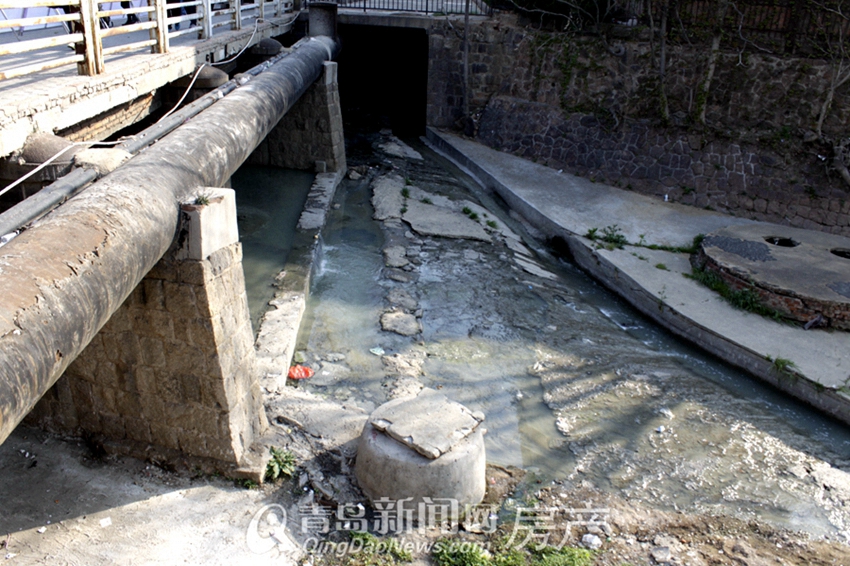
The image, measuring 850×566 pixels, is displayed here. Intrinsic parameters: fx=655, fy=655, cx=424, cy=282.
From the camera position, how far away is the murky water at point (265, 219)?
7.82m

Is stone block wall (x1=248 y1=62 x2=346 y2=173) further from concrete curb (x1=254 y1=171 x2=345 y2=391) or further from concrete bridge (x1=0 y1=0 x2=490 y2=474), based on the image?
concrete bridge (x1=0 y1=0 x2=490 y2=474)

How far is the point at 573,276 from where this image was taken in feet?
32.2

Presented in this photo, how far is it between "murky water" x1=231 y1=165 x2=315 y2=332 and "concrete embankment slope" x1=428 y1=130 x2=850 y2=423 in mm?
4000

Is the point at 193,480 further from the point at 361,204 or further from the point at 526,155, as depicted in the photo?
the point at 526,155

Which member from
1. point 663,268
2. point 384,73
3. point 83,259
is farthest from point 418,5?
point 83,259

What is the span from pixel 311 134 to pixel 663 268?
6.61 m

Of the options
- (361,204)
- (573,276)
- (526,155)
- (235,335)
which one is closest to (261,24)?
(361,204)

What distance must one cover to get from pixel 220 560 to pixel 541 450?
9.88 ft

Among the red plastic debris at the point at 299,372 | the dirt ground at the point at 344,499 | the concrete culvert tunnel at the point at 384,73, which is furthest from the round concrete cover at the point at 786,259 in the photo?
the concrete culvert tunnel at the point at 384,73

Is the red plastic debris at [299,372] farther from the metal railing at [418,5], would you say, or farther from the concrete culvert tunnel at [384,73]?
the metal railing at [418,5]

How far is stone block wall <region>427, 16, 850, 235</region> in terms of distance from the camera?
11492 mm

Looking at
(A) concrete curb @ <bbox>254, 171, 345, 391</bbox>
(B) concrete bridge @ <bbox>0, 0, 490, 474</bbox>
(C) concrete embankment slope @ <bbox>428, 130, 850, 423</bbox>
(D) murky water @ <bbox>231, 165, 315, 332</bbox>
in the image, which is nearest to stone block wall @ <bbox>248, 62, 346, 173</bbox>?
(D) murky water @ <bbox>231, 165, 315, 332</bbox>

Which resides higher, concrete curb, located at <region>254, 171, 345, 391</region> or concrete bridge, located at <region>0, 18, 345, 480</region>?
concrete bridge, located at <region>0, 18, 345, 480</region>

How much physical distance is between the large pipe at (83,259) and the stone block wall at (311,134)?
7.25m
